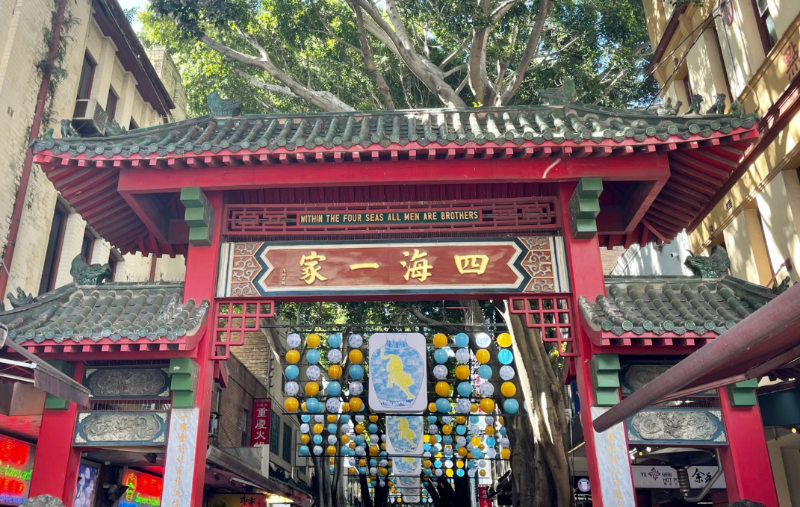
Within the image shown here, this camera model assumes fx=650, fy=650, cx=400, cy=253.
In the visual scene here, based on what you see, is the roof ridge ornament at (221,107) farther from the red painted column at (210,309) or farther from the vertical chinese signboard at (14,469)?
the vertical chinese signboard at (14,469)

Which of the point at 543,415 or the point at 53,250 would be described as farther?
the point at 53,250

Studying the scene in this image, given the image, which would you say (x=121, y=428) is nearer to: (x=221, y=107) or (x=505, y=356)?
(x=221, y=107)

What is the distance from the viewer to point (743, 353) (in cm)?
→ 343

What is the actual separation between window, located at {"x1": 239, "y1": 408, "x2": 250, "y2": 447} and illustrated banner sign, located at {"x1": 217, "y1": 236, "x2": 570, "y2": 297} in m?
13.9

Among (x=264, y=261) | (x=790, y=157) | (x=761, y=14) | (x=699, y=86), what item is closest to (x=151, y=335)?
(x=264, y=261)

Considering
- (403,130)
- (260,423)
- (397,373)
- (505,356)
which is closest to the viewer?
(403,130)

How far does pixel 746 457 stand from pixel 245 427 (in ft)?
56.8

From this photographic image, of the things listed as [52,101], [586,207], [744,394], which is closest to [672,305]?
[744,394]

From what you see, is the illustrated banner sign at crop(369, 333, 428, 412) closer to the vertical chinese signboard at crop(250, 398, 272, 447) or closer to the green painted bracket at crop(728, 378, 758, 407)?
the green painted bracket at crop(728, 378, 758, 407)

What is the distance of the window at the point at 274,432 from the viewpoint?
24.5 metres

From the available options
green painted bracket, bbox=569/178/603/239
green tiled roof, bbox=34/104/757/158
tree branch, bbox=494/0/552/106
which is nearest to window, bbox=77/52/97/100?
green tiled roof, bbox=34/104/757/158

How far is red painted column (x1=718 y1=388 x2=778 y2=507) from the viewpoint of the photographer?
6887 mm

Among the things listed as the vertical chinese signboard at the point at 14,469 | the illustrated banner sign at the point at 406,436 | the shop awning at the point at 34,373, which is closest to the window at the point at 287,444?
the illustrated banner sign at the point at 406,436

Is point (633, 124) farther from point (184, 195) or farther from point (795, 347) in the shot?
point (184, 195)
